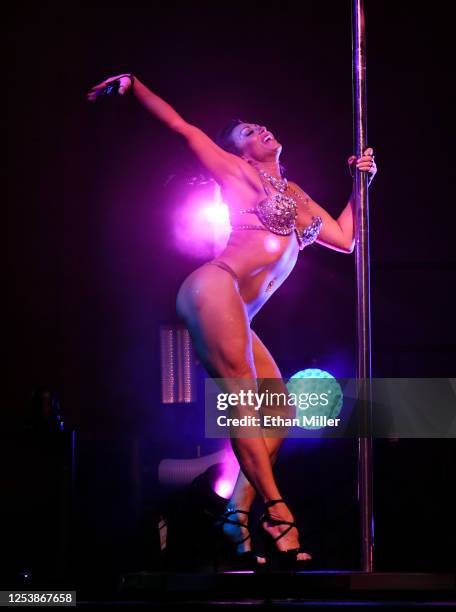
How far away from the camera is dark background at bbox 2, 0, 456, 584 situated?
14.2ft

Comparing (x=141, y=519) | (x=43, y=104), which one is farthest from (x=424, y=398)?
(x=43, y=104)

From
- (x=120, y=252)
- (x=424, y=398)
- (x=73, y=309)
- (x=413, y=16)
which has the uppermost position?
(x=413, y=16)

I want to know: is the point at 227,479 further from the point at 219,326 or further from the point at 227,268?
the point at 227,268

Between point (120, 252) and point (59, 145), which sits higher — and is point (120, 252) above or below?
below

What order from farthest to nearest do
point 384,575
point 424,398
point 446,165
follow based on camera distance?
point 446,165, point 424,398, point 384,575

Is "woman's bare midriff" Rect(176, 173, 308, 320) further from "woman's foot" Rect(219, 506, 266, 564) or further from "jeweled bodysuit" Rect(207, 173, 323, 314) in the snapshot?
"woman's foot" Rect(219, 506, 266, 564)

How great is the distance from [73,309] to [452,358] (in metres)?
1.92

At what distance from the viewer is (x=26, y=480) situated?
3.28 metres

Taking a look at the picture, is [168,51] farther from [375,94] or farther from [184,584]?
[184,584]

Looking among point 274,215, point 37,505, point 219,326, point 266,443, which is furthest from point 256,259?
point 37,505

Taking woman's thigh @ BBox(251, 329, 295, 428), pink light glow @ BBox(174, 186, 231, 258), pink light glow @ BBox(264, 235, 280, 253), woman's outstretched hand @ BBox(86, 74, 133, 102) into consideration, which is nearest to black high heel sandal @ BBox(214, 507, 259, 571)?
woman's thigh @ BBox(251, 329, 295, 428)

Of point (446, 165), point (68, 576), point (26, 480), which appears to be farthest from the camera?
point (446, 165)

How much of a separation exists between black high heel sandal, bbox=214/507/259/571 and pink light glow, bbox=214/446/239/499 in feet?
0.78

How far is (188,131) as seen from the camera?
291 centimetres
